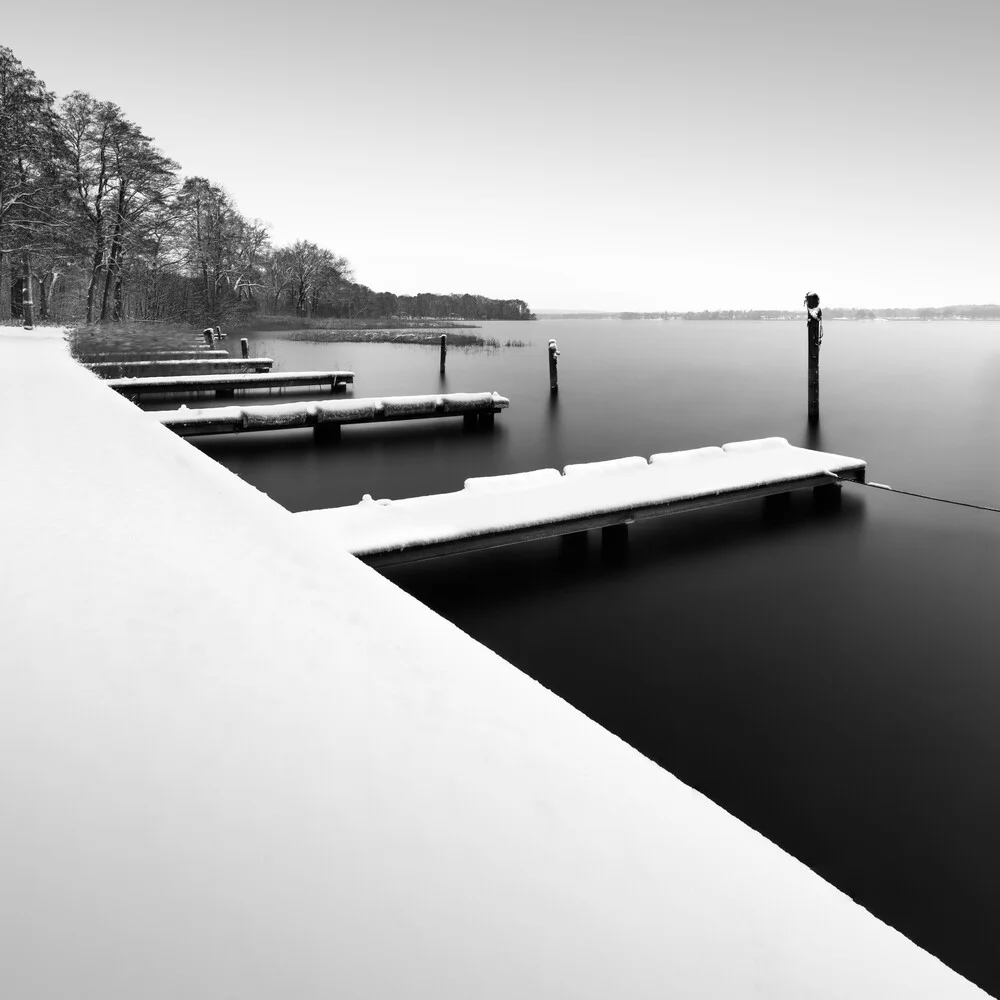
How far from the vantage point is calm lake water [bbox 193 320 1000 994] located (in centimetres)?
315

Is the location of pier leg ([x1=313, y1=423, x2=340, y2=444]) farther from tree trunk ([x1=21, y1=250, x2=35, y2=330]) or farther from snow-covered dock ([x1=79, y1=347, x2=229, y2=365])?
tree trunk ([x1=21, y1=250, x2=35, y2=330])

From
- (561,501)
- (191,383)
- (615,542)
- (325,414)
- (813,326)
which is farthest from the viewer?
(191,383)

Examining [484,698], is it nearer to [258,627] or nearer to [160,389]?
[258,627]

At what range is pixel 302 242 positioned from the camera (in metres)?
63.1

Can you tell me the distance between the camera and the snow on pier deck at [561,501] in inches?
201

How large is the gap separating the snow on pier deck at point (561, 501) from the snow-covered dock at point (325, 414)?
19.8ft

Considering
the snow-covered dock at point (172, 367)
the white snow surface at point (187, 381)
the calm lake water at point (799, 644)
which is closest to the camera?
the calm lake water at point (799, 644)

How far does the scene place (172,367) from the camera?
62.0ft

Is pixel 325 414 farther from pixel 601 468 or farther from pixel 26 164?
pixel 26 164

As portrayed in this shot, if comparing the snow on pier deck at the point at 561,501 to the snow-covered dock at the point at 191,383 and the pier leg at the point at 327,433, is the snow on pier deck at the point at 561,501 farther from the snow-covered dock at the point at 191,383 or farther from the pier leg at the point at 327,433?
the snow-covered dock at the point at 191,383

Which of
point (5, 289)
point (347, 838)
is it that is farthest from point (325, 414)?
point (5, 289)

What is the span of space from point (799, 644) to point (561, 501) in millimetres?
2100

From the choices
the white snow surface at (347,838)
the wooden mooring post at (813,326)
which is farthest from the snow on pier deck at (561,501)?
the wooden mooring post at (813,326)

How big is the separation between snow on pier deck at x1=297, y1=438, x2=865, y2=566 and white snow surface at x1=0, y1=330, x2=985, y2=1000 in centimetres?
264
